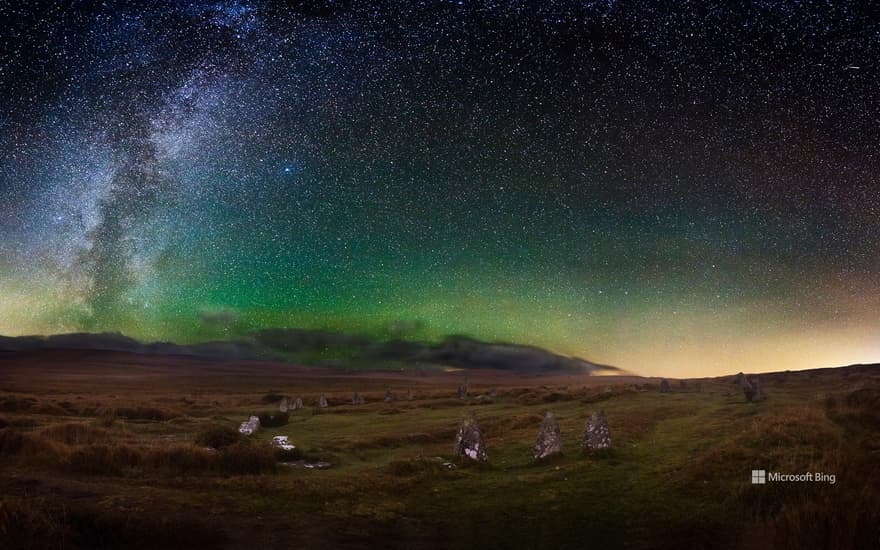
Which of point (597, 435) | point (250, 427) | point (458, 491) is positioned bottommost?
point (250, 427)

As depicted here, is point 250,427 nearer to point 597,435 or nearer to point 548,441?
point 548,441

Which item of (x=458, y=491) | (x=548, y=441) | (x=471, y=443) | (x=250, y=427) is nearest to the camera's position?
(x=458, y=491)

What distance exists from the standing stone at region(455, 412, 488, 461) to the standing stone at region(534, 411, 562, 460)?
2.36m

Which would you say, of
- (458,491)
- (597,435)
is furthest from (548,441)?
(458,491)

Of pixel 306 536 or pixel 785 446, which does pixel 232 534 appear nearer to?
pixel 306 536

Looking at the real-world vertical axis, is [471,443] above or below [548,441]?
below

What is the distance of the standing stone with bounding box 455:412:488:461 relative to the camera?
70.5ft

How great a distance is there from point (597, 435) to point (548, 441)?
6.96ft

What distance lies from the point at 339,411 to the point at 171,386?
82.8m

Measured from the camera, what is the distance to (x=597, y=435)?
72.0ft

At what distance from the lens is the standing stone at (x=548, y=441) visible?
21734mm

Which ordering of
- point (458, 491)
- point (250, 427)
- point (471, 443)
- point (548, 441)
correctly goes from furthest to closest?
point (250, 427), point (548, 441), point (471, 443), point (458, 491)

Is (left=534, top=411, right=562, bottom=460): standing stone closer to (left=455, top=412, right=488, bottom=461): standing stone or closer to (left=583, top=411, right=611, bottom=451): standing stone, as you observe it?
(left=583, top=411, right=611, bottom=451): standing stone

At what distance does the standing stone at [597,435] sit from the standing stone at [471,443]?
4.46m
